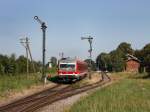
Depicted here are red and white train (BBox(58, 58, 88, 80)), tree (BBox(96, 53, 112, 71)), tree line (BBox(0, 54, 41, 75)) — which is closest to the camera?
red and white train (BBox(58, 58, 88, 80))

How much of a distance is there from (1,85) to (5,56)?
201 feet

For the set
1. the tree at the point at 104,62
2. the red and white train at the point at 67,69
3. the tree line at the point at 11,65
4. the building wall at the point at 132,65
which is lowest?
the red and white train at the point at 67,69

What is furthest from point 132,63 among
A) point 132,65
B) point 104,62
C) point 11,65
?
point 11,65

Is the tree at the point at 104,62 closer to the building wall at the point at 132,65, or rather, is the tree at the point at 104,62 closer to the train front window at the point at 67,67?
the building wall at the point at 132,65

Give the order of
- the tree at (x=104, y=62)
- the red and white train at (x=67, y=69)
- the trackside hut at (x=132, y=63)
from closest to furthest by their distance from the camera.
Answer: the red and white train at (x=67, y=69) → the trackside hut at (x=132, y=63) → the tree at (x=104, y=62)

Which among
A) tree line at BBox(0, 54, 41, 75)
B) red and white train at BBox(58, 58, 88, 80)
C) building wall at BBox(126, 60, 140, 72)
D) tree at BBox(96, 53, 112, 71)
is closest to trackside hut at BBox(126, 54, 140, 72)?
building wall at BBox(126, 60, 140, 72)

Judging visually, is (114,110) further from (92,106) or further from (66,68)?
(66,68)

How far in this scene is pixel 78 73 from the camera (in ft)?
180

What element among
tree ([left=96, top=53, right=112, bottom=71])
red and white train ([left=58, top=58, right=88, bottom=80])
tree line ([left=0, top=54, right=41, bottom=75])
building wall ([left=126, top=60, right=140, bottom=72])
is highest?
tree ([left=96, top=53, right=112, bottom=71])

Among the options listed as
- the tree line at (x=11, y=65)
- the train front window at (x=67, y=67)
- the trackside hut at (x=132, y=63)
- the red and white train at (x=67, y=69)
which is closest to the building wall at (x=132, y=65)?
the trackside hut at (x=132, y=63)

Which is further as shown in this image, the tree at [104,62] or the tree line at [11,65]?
the tree at [104,62]

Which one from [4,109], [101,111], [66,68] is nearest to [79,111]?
[101,111]

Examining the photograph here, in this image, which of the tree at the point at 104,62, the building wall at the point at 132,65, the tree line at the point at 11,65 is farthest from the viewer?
the tree at the point at 104,62

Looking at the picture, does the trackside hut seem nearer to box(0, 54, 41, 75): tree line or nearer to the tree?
the tree
